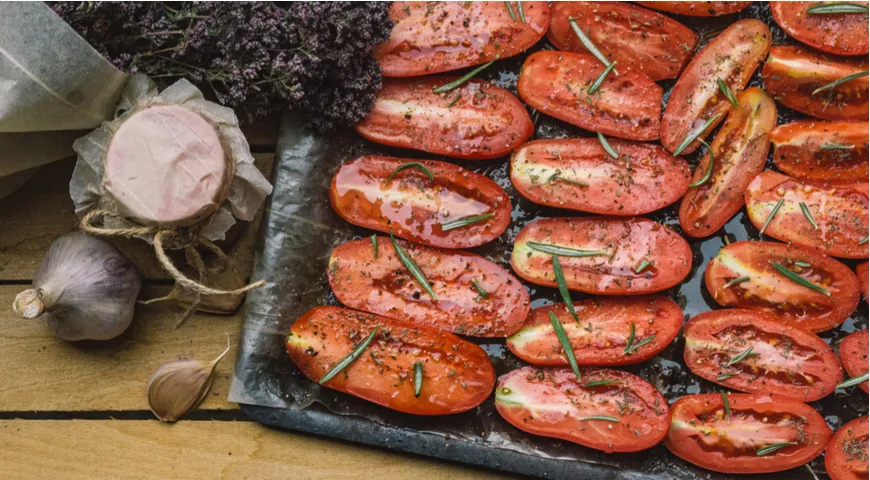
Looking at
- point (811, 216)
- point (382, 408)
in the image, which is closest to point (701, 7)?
point (811, 216)

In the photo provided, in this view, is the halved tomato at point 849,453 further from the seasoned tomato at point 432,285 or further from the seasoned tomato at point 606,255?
the seasoned tomato at point 432,285

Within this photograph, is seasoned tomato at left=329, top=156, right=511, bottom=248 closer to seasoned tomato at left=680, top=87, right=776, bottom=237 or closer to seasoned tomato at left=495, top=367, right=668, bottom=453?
seasoned tomato at left=495, top=367, right=668, bottom=453

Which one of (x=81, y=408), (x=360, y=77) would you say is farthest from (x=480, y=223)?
(x=81, y=408)

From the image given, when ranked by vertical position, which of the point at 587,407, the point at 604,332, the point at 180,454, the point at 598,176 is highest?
the point at 598,176

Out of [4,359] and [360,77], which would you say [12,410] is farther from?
[360,77]

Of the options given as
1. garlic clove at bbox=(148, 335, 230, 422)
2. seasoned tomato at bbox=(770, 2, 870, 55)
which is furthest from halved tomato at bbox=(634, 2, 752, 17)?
garlic clove at bbox=(148, 335, 230, 422)

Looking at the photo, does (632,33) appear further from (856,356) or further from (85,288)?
(85,288)
